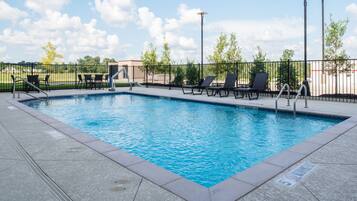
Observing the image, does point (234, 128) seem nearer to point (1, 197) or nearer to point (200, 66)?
point (1, 197)

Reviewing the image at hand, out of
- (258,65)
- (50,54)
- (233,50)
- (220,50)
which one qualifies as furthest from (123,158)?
(50,54)

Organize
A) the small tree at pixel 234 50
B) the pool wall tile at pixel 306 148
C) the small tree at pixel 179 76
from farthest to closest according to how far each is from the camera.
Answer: the small tree at pixel 234 50 < the small tree at pixel 179 76 < the pool wall tile at pixel 306 148

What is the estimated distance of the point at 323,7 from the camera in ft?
61.9

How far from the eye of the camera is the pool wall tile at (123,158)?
3.90 meters

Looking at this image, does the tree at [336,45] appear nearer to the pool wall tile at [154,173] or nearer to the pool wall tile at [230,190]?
the pool wall tile at [230,190]

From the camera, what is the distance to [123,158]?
4.07 metres

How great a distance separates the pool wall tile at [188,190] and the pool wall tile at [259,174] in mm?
548

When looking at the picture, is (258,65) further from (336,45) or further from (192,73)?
(192,73)

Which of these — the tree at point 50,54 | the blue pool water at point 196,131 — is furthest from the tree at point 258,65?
the tree at point 50,54

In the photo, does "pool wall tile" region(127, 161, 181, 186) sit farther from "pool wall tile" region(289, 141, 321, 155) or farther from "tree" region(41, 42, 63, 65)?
"tree" region(41, 42, 63, 65)

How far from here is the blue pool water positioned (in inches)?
205

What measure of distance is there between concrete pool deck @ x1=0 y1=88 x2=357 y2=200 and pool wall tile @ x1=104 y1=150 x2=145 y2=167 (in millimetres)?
40

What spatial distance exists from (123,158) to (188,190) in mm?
1360

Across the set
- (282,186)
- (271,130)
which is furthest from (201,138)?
(282,186)
